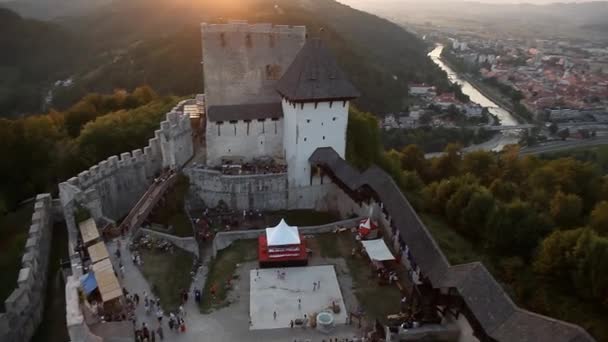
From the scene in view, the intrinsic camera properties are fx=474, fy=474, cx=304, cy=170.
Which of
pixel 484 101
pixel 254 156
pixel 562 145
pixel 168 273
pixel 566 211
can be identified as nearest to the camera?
pixel 168 273

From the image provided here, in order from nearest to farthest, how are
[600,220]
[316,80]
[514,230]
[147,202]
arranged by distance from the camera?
[514,230] < [600,220] < [147,202] < [316,80]

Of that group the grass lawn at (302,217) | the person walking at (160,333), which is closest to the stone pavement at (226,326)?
the person walking at (160,333)

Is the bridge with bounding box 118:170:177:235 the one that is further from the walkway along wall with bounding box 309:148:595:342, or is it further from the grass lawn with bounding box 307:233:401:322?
the walkway along wall with bounding box 309:148:595:342

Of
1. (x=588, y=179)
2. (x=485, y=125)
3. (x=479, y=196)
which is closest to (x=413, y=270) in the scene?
(x=479, y=196)

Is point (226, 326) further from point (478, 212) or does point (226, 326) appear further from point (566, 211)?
point (566, 211)

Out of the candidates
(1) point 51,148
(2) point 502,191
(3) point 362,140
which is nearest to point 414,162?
(3) point 362,140

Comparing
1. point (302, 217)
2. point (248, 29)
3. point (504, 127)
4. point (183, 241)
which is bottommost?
point (504, 127)
